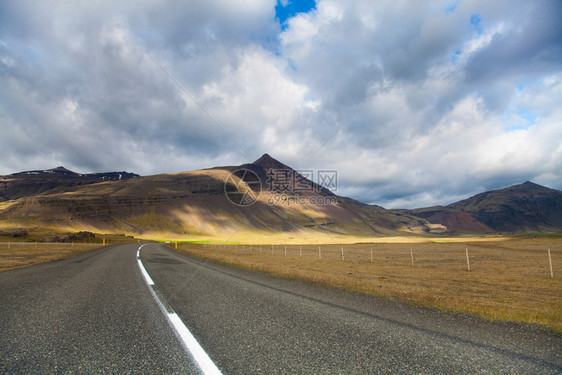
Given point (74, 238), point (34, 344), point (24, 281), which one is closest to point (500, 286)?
point (34, 344)

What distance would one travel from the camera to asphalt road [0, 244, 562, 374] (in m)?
4.20

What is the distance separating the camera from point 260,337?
540 cm

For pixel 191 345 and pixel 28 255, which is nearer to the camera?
pixel 191 345

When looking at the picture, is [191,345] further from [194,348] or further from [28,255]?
[28,255]

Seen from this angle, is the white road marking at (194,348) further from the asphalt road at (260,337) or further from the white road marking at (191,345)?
the asphalt road at (260,337)

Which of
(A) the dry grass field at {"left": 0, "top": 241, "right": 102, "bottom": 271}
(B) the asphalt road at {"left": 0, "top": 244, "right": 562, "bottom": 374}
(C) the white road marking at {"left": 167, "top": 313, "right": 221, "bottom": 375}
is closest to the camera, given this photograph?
(C) the white road marking at {"left": 167, "top": 313, "right": 221, "bottom": 375}

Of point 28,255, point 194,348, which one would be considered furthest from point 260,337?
point 28,255

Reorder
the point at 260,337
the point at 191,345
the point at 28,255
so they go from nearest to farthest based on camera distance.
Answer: the point at 191,345
the point at 260,337
the point at 28,255

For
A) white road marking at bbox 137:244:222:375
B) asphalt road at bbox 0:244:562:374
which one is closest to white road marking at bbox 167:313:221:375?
white road marking at bbox 137:244:222:375

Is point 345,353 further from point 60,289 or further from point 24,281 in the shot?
point 24,281

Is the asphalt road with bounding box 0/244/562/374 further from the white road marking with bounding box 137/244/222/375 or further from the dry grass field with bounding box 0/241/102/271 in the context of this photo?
the dry grass field with bounding box 0/241/102/271

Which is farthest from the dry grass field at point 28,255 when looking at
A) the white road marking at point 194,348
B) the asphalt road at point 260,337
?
the white road marking at point 194,348

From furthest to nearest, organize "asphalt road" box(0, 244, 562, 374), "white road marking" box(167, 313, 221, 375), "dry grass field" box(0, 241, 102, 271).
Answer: "dry grass field" box(0, 241, 102, 271) → "asphalt road" box(0, 244, 562, 374) → "white road marking" box(167, 313, 221, 375)

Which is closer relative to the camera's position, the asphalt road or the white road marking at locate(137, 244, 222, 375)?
the white road marking at locate(137, 244, 222, 375)
